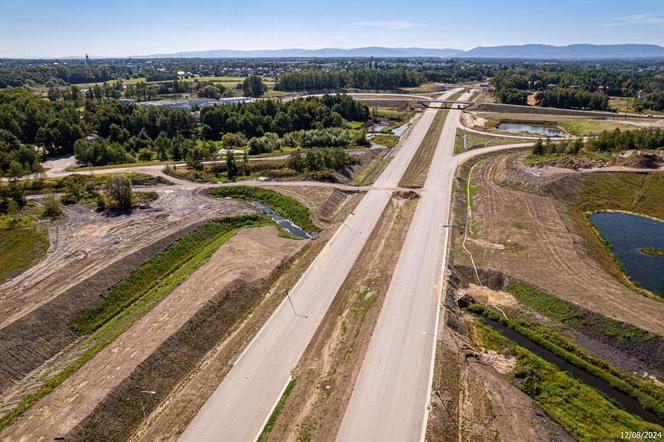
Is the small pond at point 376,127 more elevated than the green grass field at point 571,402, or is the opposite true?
the small pond at point 376,127

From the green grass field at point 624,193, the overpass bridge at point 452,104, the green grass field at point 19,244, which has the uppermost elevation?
the overpass bridge at point 452,104

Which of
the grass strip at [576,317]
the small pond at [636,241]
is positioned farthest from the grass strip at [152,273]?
the small pond at [636,241]

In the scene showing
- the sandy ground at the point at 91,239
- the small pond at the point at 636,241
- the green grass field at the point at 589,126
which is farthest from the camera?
the green grass field at the point at 589,126

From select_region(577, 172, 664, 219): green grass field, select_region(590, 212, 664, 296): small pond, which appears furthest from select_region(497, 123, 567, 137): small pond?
select_region(590, 212, 664, 296): small pond

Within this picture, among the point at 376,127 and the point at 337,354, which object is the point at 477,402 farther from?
the point at 376,127

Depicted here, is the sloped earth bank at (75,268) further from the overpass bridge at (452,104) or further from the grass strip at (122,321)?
the overpass bridge at (452,104)

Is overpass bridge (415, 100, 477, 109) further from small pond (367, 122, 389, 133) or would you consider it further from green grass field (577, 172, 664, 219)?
green grass field (577, 172, 664, 219)
